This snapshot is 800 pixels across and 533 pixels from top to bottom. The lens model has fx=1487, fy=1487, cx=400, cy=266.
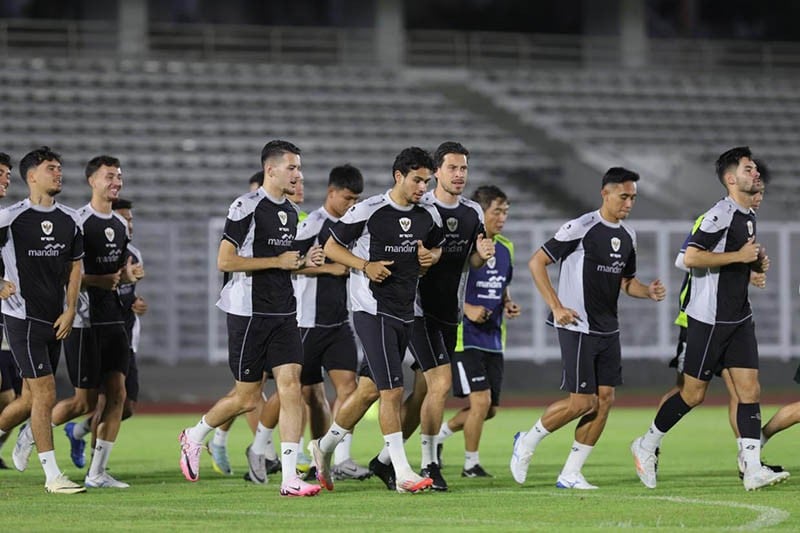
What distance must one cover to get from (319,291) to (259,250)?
75.6 inches

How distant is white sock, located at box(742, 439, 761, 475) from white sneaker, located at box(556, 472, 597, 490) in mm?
1114

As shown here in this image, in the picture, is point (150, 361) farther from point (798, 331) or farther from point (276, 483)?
point (276, 483)

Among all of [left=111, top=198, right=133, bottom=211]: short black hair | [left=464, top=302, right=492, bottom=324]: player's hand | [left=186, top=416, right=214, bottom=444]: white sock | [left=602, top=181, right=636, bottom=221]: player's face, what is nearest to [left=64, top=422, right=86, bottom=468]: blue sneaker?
[left=111, top=198, right=133, bottom=211]: short black hair

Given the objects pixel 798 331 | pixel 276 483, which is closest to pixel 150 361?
pixel 798 331

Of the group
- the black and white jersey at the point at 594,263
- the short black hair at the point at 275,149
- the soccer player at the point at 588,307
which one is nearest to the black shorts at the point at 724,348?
the soccer player at the point at 588,307

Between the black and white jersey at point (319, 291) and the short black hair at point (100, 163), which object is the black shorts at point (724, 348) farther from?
the short black hair at point (100, 163)

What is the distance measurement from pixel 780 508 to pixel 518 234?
1580 centimetres

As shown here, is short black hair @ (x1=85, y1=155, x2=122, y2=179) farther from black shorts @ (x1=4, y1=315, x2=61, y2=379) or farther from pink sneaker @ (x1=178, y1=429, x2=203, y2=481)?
pink sneaker @ (x1=178, y1=429, x2=203, y2=481)

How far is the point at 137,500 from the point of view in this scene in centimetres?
1014

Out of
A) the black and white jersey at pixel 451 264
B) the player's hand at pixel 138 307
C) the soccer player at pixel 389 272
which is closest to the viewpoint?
the soccer player at pixel 389 272

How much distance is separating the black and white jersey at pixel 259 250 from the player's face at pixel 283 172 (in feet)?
0.35

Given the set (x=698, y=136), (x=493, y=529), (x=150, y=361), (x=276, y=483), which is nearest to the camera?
(x=493, y=529)

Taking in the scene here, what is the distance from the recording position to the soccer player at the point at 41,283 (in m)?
10.6

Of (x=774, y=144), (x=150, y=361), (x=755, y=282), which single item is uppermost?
(x=774, y=144)
